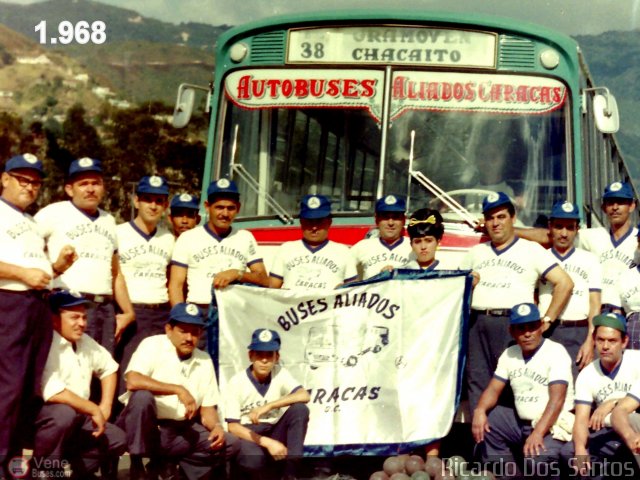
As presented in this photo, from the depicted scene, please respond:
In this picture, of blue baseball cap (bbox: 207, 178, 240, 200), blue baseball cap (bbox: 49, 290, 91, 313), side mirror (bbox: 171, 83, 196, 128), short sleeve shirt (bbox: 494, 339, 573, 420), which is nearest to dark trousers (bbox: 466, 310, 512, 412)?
short sleeve shirt (bbox: 494, 339, 573, 420)

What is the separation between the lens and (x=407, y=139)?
1029cm

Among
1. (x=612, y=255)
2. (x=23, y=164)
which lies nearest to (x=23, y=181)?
(x=23, y=164)

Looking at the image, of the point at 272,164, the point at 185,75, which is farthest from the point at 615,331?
the point at 185,75

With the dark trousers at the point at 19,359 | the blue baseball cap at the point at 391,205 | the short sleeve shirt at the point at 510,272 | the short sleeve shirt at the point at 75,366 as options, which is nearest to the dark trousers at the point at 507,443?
the short sleeve shirt at the point at 510,272

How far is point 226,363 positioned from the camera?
8.75 m

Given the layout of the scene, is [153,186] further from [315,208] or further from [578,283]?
[578,283]

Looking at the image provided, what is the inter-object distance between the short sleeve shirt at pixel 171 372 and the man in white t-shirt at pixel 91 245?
1.30 feet

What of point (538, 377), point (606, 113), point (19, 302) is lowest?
point (538, 377)

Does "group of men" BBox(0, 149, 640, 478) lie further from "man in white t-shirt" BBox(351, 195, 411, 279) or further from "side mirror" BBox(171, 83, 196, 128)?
"side mirror" BBox(171, 83, 196, 128)

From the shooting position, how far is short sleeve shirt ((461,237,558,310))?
861 centimetres

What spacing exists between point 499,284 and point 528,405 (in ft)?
2.89

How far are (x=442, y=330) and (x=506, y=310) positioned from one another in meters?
0.48

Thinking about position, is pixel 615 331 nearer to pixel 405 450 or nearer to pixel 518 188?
pixel 405 450

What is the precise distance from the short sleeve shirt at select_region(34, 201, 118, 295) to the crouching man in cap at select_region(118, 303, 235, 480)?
557 mm
